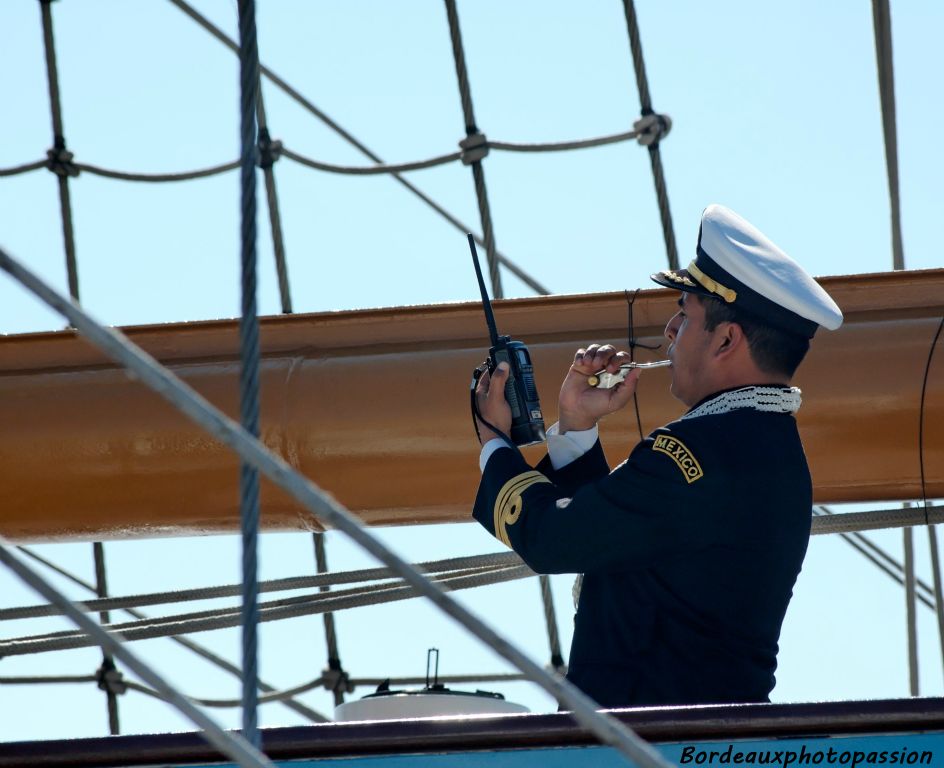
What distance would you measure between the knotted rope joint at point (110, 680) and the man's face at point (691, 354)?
408cm

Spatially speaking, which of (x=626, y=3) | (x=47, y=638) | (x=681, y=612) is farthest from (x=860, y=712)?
(x=626, y=3)

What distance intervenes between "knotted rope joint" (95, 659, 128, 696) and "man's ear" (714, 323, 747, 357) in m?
4.14

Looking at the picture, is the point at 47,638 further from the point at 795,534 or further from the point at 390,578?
the point at 795,534

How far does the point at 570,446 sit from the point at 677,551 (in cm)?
31

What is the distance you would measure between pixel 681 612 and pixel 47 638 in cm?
202

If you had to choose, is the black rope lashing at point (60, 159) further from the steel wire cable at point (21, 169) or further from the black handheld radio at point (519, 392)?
the black handheld radio at point (519, 392)

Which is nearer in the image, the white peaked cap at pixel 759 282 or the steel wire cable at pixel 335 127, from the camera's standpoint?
the white peaked cap at pixel 759 282

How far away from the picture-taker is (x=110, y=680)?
5879mm

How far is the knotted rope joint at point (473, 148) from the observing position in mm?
5797

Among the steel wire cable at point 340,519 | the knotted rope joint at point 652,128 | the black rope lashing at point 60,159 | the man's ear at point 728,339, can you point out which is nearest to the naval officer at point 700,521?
the man's ear at point 728,339

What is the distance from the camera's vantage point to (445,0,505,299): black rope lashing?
5.65 metres

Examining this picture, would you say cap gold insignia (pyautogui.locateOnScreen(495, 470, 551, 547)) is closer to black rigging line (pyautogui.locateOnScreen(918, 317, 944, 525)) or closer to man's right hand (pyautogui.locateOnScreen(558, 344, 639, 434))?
man's right hand (pyautogui.locateOnScreen(558, 344, 639, 434))

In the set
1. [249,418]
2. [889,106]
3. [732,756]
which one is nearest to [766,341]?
[732,756]

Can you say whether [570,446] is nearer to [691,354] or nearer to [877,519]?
[691,354]
